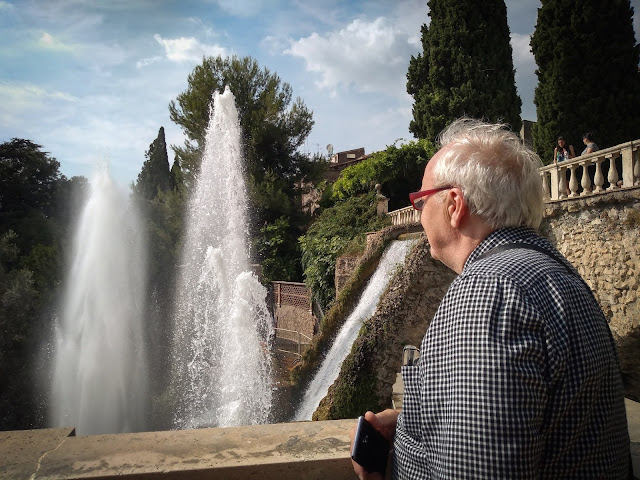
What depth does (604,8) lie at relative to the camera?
12711mm

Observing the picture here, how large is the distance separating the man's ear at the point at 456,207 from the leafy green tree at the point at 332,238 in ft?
41.2

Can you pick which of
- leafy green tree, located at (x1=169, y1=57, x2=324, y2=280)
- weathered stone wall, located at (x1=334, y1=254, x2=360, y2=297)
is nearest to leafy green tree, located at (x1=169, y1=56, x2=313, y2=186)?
leafy green tree, located at (x1=169, y1=57, x2=324, y2=280)

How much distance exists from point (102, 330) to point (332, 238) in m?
8.41

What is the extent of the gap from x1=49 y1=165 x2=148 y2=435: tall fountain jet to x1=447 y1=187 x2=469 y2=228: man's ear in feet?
29.5

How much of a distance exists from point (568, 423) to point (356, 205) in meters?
16.2

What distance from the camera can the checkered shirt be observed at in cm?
91

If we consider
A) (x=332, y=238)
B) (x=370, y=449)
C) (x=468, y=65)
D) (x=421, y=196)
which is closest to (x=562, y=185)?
(x=421, y=196)

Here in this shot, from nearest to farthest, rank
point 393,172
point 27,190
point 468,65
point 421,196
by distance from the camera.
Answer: point 421,196 → point 468,65 → point 393,172 → point 27,190

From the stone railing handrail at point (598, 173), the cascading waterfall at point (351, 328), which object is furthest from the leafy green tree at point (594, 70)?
the cascading waterfall at point (351, 328)

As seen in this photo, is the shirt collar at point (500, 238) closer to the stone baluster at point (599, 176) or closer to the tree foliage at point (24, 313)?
the stone baluster at point (599, 176)

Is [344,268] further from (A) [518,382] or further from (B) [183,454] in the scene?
(A) [518,382]

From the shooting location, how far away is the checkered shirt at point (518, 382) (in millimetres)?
915

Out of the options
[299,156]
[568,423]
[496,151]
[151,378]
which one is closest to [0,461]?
[568,423]

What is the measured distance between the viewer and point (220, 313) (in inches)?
460
